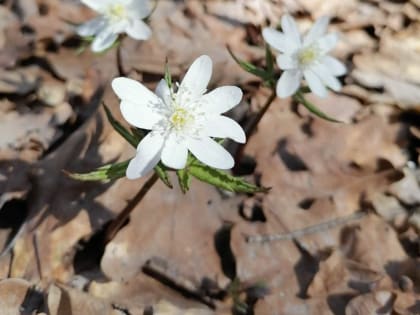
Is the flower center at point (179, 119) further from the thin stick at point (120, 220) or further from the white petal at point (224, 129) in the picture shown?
the thin stick at point (120, 220)

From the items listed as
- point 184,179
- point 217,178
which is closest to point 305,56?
point 217,178

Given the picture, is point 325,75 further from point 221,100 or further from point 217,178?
point 217,178

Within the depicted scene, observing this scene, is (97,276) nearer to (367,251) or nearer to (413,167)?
(367,251)

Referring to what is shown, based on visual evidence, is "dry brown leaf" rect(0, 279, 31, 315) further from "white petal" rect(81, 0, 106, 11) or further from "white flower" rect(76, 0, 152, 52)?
"white petal" rect(81, 0, 106, 11)

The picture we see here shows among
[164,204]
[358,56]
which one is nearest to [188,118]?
[164,204]

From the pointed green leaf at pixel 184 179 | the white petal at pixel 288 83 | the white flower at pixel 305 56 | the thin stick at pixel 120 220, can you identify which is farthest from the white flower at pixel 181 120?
the white flower at pixel 305 56
